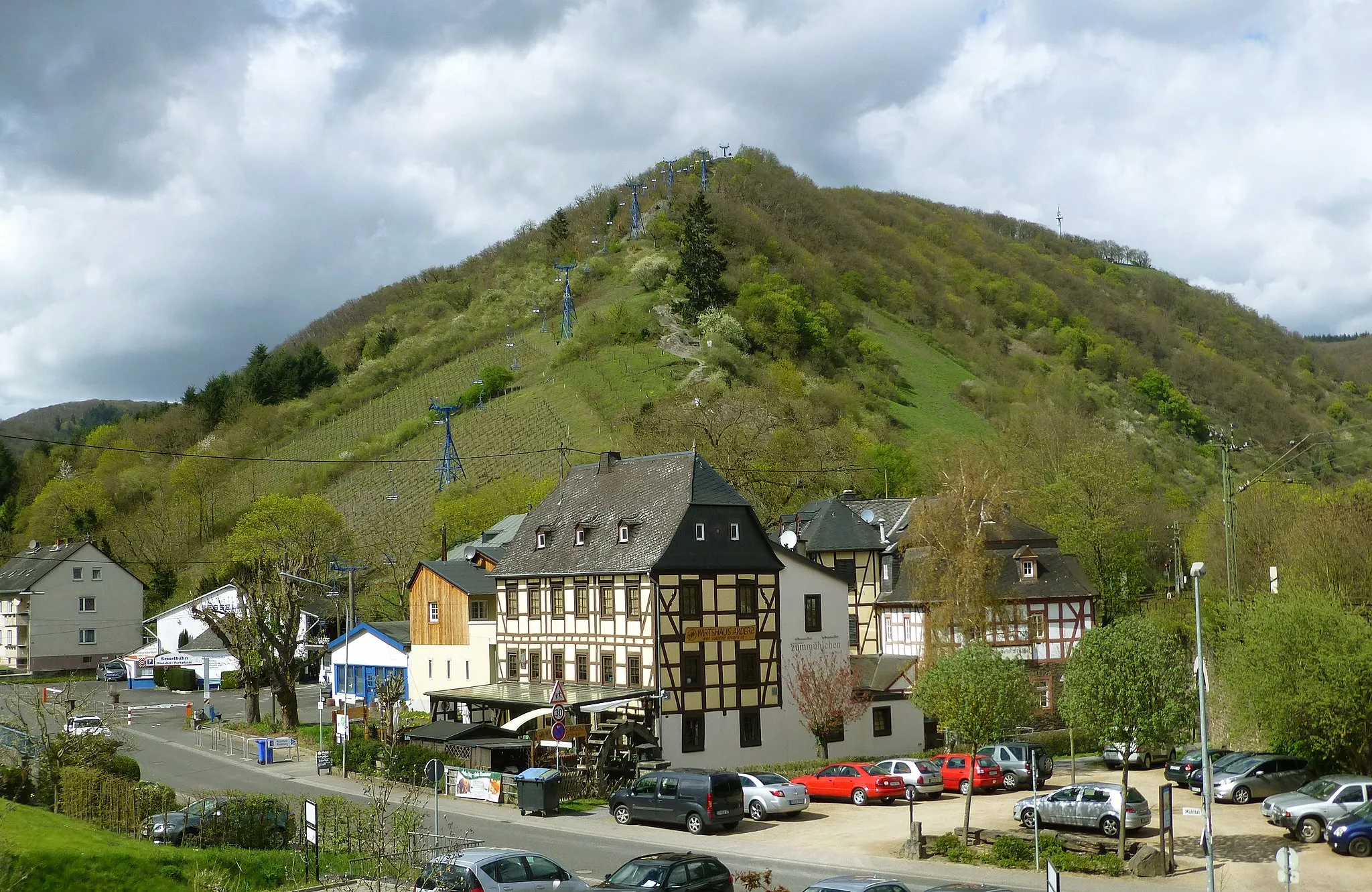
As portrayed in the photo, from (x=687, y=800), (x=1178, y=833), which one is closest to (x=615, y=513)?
(x=687, y=800)

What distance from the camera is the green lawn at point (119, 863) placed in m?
19.9

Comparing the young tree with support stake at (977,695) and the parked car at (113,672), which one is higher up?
the young tree with support stake at (977,695)

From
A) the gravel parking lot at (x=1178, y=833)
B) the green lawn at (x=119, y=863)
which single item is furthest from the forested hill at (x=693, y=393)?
the green lawn at (x=119, y=863)

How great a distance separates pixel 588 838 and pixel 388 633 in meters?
32.4

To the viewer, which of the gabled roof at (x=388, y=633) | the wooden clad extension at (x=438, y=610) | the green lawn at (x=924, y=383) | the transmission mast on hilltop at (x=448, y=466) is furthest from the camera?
the green lawn at (x=924, y=383)

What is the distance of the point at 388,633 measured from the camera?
61.8 meters

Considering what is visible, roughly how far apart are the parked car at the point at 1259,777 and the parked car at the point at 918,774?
8.08 metres

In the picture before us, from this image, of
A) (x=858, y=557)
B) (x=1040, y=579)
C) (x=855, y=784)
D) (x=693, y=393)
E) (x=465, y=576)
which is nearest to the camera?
(x=855, y=784)

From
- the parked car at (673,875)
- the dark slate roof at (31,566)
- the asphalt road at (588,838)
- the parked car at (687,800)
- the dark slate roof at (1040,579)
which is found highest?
the dark slate roof at (31,566)

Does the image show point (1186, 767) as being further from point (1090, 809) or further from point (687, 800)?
point (687, 800)

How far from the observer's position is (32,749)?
1286 inches

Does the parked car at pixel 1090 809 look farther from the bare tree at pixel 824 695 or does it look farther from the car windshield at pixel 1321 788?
the bare tree at pixel 824 695

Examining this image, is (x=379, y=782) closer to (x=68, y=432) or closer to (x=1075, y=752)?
(x=1075, y=752)

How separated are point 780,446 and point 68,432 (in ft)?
505
